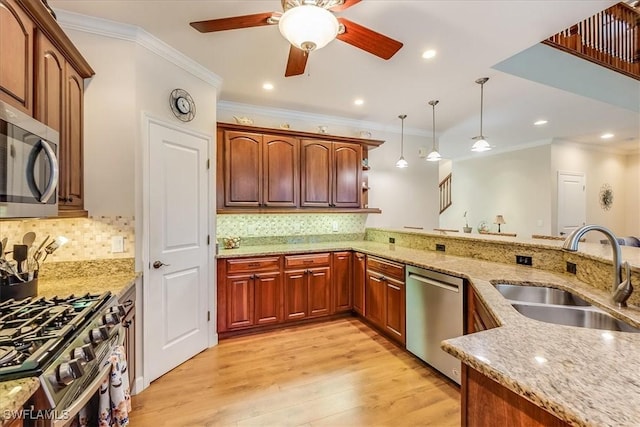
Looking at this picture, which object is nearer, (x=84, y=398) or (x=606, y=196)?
(x=84, y=398)

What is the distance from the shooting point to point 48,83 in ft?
5.39

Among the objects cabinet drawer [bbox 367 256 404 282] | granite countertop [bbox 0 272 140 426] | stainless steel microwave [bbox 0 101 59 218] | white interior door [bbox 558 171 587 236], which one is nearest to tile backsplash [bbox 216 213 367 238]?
cabinet drawer [bbox 367 256 404 282]

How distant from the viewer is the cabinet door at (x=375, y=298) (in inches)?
122

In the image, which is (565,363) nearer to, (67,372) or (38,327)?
(67,372)

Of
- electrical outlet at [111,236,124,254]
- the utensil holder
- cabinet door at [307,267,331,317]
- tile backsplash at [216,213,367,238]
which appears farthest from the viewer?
tile backsplash at [216,213,367,238]

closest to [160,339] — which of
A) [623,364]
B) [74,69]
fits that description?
[74,69]

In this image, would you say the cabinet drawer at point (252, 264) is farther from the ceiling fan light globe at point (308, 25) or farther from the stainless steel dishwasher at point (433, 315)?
the ceiling fan light globe at point (308, 25)

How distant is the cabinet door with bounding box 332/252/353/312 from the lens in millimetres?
3592

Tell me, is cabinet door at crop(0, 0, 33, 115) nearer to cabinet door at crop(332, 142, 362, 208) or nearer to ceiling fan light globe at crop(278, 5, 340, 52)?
ceiling fan light globe at crop(278, 5, 340, 52)

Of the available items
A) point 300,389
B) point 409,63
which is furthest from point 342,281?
point 409,63

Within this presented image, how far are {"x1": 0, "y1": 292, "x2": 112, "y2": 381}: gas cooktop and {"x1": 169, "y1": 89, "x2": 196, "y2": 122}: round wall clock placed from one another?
5.44 ft

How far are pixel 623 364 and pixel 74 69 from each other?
3160 millimetres

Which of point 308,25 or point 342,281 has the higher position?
point 308,25

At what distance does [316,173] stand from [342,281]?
1461mm
